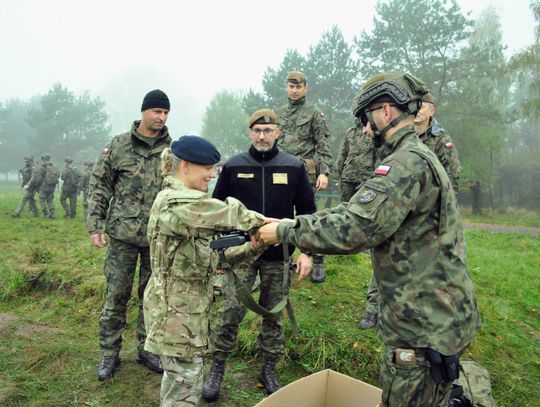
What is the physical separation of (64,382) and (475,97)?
28.6m

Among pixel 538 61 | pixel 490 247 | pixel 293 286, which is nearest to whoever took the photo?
pixel 293 286

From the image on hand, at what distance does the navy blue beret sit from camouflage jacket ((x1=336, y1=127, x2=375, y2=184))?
3385 mm

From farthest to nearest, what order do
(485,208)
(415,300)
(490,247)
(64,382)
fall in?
(485,208) < (490,247) < (64,382) < (415,300)

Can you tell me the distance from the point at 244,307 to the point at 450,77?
90.3 feet

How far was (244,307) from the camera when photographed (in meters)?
3.89

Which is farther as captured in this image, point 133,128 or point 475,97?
point 475,97

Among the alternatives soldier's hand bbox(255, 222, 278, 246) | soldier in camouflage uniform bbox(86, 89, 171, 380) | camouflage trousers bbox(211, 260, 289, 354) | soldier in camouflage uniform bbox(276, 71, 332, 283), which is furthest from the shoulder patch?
soldier in camouflage uniform bbox(276, 71, 332, 283)

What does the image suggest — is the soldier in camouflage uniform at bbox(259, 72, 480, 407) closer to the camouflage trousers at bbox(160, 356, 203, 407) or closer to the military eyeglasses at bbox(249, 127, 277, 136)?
the camouflage trousers at bbox(160, 356, 203, 407)

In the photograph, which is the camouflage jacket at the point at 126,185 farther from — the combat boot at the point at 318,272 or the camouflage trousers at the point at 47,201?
the camouflage trousers at the point at 47,201

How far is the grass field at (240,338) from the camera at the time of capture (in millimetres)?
4184

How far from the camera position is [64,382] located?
4285 mm

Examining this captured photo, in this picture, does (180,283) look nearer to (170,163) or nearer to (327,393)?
(170,163)

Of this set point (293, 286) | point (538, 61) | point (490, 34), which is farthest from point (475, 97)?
point (293, 286)

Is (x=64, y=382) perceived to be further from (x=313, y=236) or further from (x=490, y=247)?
(x=490, y=247)
